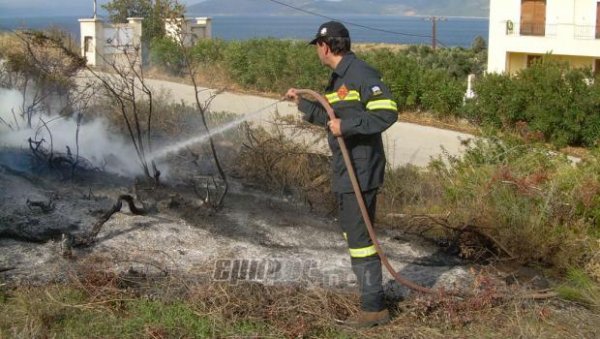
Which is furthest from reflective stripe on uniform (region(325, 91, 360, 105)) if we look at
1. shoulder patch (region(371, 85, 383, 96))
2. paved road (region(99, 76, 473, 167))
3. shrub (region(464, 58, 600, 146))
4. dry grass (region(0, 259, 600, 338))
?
shrub (region(464, 58, 600, 146))

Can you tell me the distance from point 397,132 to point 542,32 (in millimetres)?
18225

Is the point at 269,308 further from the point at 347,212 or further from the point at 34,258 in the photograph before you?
the point at 34,258

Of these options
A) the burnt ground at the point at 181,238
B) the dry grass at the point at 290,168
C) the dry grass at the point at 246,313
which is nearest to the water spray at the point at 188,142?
the dry grass at the point at 290,168

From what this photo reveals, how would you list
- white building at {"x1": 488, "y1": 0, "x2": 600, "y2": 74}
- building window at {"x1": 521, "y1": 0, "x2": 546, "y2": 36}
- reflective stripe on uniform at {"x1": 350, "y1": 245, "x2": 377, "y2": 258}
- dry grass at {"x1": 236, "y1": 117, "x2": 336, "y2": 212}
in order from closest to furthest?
1. reflective stripe on uniform at {"x1": 350, "y1": 245, "x2": 377, "y2": 258}
2. dry grass at {"x1": 236, "y1": 117, "x2": 336, "y2": 212}
3. white building at {"x1": 488, "y1": 0, "x2": 600, "y2": 74}
4. building window at {"x1": 521, "y1": 0, "x2": 546, "y2": 36}

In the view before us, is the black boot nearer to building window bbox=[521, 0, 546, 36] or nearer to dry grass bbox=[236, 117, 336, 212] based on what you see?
dry grass bbox=[236, 117, 336, 212]

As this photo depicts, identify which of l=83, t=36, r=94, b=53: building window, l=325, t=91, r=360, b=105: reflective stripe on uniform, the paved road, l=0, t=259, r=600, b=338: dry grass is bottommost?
l=0, t=259, r=600, b=338: dry grass

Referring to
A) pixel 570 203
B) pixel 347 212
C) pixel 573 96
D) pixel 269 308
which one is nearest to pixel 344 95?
pixel 347 212

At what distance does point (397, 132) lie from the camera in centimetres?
1448

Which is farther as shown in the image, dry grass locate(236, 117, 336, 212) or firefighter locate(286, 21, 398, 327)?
dry grass locate(236, 117, 336, 212)

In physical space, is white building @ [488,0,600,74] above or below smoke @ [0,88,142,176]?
above

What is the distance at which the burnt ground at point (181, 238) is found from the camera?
17.2 feet

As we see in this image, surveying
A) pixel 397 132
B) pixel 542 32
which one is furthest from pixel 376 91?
pixel 542 32

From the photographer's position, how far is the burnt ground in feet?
17.2

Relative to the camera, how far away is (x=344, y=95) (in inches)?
167
